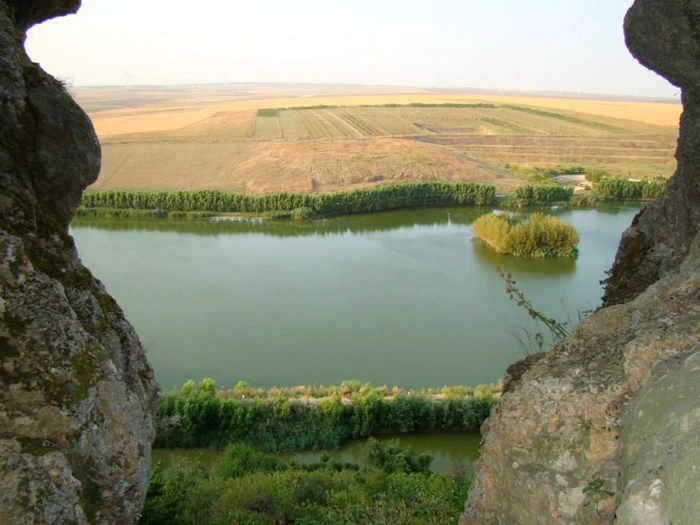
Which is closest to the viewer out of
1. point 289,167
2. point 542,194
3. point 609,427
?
point 609,427

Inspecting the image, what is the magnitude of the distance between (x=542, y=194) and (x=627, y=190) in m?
6.46

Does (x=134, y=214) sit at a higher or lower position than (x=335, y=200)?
lower

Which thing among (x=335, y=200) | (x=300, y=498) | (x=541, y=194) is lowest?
(x=300, y=498)

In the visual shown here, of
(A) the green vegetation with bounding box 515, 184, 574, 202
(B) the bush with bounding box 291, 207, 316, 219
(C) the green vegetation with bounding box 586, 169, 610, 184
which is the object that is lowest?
(B) the bush with bounding box 291, 207, 316, 219

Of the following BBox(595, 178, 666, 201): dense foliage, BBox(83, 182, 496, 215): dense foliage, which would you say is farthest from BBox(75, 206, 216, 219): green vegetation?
BBox(595, 178, 666, 201): dense foliage

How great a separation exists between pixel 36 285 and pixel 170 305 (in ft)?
63.9

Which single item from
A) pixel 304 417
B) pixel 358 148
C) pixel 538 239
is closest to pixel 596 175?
pixel 358 148

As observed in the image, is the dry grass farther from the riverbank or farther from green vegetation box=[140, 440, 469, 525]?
green vegetation box=[140, 440, 469, 525]

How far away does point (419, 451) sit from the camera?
13.6m

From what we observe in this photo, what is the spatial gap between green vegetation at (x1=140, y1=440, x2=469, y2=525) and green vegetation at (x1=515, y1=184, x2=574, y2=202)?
3670 centimetres

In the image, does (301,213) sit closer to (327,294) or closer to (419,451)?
(327,294)

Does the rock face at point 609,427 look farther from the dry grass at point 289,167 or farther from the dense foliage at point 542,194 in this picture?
the dense foliage at point 542,194

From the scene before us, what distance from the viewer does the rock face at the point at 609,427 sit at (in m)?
3.19

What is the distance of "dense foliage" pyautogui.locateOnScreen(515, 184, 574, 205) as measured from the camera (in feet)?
143
